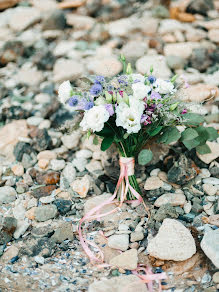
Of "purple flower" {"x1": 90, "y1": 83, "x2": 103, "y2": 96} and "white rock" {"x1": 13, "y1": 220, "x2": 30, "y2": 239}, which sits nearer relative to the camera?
"purple flower" {"x1": 90, "y1": 83, "x2": 103, "y2": 96}

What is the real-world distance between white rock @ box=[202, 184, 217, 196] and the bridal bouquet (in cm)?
33

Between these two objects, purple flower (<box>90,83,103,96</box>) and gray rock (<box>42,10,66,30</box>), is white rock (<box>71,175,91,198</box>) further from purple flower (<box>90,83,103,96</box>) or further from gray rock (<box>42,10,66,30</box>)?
gray rock (<box>42,10,66,30</box>)


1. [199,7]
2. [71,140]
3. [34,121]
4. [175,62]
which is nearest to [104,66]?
[175,62]

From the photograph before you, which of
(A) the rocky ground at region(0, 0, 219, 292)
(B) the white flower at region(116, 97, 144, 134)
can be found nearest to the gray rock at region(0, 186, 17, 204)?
(A) the rocky ground at region(0, 0, 219, 292)

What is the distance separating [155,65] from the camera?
4.22 meters

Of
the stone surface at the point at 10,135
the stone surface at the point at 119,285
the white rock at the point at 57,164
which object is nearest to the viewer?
the stone surface at the point at 119,285

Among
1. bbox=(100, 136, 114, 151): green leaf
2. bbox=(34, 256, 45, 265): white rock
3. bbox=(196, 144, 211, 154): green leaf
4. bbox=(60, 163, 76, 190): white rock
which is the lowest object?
bbox=(60, 163, 76, 190): white rock

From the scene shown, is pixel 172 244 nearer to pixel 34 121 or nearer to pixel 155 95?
pixel 155 95

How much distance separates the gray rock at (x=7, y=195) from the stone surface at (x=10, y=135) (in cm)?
45

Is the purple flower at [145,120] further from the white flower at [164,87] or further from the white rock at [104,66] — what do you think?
the white rock at [104,66]

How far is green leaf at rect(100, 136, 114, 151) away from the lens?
8.36 feet

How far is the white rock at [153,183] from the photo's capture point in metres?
2.87

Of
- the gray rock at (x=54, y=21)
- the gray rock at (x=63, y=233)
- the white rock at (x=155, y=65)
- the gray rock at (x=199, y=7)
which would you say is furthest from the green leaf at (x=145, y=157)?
the gray rock at (x=199, y=7)

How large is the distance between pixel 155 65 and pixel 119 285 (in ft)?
8.93
